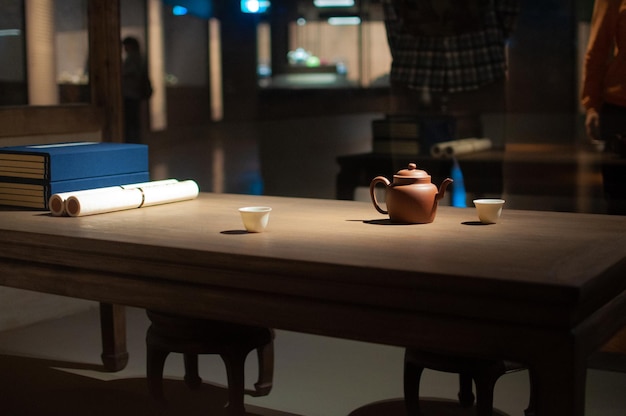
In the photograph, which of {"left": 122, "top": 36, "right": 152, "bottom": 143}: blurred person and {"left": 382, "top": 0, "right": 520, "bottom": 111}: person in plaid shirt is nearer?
{"left": 382, "top": 0, "right": 520, "bottom": 111}: person in plaid shirt

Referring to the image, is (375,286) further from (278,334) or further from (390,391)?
(278,334)

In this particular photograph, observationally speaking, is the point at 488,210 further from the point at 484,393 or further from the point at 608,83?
the point at 608,83

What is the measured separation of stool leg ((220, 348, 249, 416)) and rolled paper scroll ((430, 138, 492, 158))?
1.61 m

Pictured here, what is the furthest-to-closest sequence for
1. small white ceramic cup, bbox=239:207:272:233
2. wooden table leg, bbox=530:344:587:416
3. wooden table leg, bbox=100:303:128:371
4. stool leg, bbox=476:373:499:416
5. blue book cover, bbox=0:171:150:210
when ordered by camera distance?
wooden table leg, bbox=100:303:128:371
blue book cover, bbox=0:171:150:210
stool leg, bbox=476:373:499:416
small white ceramic cup, bbox=239:207:272:233
wooden table leg, bbox=530:344:587:416

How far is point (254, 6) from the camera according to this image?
163 inches

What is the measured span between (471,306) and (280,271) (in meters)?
0.35

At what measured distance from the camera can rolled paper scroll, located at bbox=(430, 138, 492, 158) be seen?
3.54 m

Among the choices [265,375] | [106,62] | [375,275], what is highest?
[106,62]

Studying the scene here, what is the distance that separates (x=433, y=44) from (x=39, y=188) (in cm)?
198

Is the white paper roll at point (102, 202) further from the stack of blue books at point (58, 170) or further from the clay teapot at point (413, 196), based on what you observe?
the clay teapot at point (413, 196)

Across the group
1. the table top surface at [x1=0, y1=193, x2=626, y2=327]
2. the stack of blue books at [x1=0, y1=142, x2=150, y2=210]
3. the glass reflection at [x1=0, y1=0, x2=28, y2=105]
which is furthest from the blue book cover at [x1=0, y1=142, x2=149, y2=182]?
the glass reflection at [x1=0, y1=0, x2=28, y2=105]

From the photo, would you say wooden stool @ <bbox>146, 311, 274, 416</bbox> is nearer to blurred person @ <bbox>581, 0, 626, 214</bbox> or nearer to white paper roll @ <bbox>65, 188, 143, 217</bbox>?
white paper roll @ <bbox>65, 188, 143, 217</bbox>

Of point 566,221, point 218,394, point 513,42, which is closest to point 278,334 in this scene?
point 218,394

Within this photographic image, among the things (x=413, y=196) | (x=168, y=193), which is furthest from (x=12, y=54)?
(x=413, y=196)
